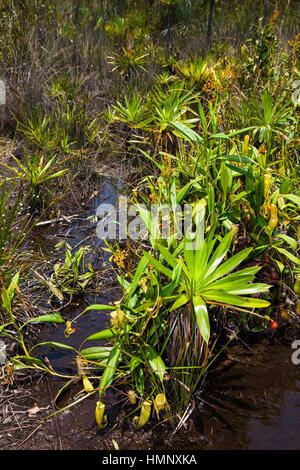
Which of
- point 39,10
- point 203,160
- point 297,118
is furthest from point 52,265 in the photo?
point 39,10

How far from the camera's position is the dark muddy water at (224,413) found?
5.45 ft

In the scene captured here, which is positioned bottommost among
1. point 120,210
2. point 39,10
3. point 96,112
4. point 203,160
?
point 120,210

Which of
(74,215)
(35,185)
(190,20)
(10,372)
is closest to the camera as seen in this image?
(10,372)

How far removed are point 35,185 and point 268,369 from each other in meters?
2.23

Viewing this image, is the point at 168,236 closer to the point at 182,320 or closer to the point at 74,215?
the point at 182,320

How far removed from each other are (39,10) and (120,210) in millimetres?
3736

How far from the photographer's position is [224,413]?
1.79 metres

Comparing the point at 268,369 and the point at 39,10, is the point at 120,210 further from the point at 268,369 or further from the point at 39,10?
the point at 39,10

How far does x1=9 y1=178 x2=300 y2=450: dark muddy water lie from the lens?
5.45ft

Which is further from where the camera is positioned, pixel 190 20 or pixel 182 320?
pixel 190 20

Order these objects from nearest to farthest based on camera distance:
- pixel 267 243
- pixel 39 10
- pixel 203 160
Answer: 1. pixel 267 243
2. pixel 203 160
3. pixel 39 10

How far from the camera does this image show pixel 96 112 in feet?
15.6

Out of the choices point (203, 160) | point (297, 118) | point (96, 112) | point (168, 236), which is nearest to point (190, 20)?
point (96, 112)

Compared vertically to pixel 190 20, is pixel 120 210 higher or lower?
lower
